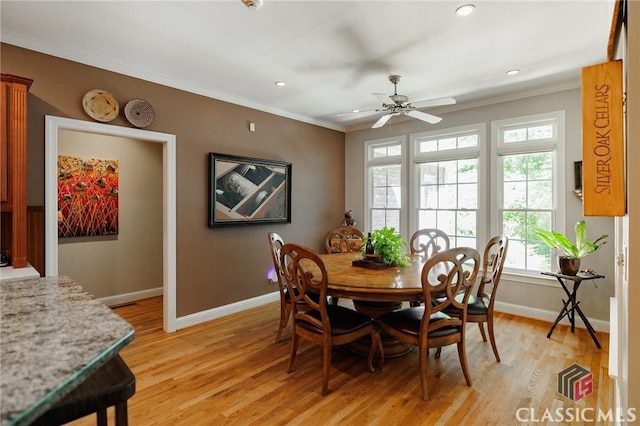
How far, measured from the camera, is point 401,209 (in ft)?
17.1

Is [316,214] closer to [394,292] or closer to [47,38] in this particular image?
[394,292]

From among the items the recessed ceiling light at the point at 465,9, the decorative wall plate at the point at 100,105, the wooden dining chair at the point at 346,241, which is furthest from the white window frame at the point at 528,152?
the decorative wall plate at the point at 100,105

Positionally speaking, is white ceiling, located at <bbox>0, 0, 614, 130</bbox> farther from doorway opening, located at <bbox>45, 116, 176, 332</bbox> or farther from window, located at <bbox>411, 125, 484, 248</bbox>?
window, located at <bbox>411, 125, 484, 248</bbox>

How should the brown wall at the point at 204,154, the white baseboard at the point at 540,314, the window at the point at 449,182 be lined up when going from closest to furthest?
the brown wall at the point at 204,154
the white baseboard at the point at 540,314
the window at the point at 449,182

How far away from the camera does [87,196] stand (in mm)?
4379

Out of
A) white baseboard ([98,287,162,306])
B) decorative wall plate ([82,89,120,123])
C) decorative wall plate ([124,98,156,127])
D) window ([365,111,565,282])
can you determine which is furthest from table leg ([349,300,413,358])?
white baseboard ([98,287,162,306])

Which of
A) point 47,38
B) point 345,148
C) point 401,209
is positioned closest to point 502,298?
point 401,209

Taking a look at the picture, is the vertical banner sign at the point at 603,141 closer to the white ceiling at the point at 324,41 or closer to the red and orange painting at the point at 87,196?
the white ceiling at the point at 324,41

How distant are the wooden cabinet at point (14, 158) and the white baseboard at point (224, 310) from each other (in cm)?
171

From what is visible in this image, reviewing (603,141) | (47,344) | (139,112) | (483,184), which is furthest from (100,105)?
(483,184)

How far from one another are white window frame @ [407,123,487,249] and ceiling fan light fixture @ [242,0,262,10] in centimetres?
326

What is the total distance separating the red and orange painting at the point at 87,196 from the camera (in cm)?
420

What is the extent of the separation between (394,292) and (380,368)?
0.86 meters

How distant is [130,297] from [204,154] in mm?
2500
